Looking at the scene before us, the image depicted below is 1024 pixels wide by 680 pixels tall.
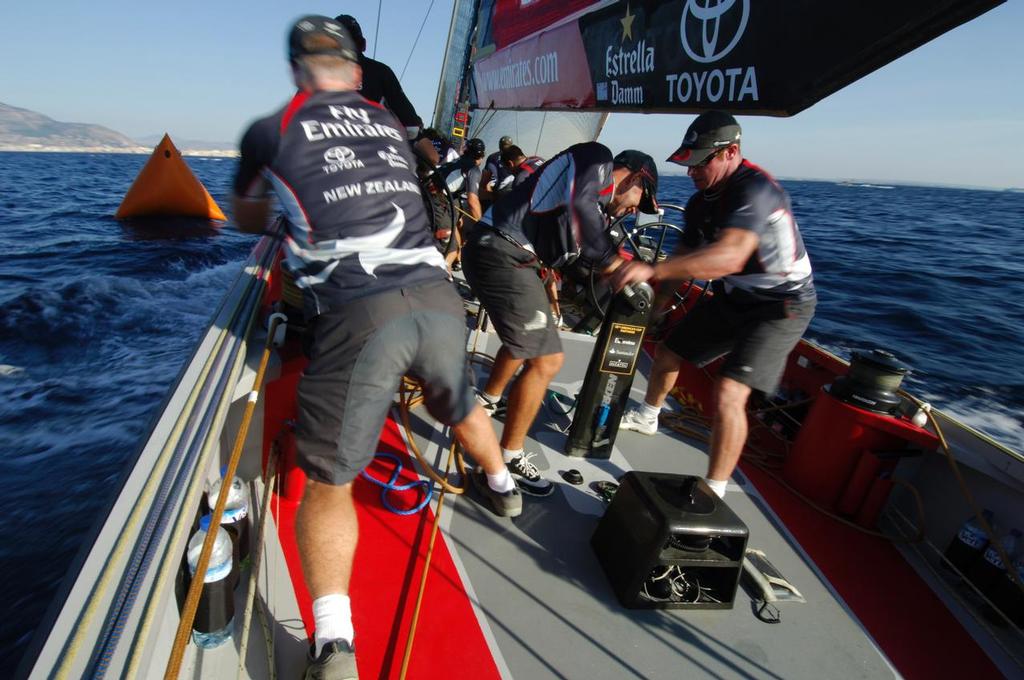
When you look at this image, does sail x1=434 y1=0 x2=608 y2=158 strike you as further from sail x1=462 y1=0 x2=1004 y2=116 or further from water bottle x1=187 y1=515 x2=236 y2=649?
water bottle x1=187 y1=515 x2=236 y2=649

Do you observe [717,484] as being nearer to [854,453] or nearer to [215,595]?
[854,453]

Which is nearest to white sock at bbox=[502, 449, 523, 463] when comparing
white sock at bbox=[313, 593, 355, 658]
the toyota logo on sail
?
white sock at bbox=[313, 593, 355, 658]

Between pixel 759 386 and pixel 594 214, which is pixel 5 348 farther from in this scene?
pixel 759 386

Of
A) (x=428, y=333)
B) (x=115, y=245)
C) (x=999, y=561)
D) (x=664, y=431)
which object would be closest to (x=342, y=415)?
(x=428, y=333)

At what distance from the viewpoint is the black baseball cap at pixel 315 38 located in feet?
4.72

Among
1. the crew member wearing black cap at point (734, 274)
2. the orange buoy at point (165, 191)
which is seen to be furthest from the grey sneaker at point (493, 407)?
the orange buoy at point (165, 191)

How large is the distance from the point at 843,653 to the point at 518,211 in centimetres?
207

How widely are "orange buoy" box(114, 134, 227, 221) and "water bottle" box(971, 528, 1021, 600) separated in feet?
53.0

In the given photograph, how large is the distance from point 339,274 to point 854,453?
2544mm

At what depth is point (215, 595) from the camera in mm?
1528

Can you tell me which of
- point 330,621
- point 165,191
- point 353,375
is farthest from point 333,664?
point 165,191

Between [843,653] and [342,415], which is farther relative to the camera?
[843,653]

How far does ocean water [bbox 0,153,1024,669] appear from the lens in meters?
3.34

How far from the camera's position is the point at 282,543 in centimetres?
200
